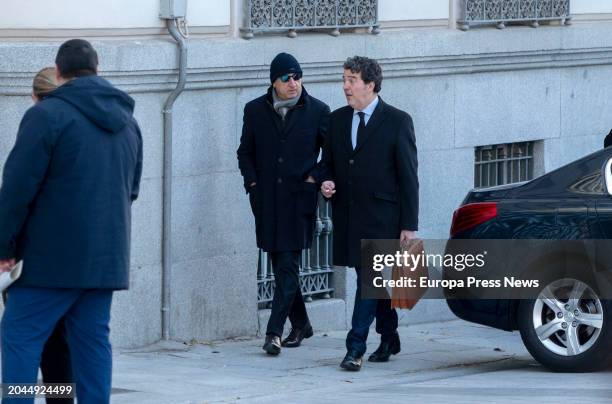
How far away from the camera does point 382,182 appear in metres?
9.47

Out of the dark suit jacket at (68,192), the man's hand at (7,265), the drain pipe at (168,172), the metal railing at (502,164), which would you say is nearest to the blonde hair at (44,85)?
the dark suit jacket at (68,192)

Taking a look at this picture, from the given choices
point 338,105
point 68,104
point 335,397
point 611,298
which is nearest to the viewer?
point 68,104

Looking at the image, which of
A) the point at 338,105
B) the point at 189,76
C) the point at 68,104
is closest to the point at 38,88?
the point at 68,104

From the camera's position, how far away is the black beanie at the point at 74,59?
266 inches

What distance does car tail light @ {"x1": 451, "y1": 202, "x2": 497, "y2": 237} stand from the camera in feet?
32.5

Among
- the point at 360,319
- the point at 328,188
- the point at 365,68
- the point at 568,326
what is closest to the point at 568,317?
the point at 568,326

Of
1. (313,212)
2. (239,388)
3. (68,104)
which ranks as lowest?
(239,388)

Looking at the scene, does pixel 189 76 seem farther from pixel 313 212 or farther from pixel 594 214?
pixel 594 214

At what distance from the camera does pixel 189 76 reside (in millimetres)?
10383

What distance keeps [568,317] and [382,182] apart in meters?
1.48

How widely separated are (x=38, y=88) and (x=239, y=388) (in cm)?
258

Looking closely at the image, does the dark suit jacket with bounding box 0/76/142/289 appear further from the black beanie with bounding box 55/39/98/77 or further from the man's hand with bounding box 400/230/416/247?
the man's hand with bounding box 400/230/416/247

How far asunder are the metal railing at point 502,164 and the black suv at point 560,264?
10.4ft

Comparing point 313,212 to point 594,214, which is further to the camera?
point 313,212
